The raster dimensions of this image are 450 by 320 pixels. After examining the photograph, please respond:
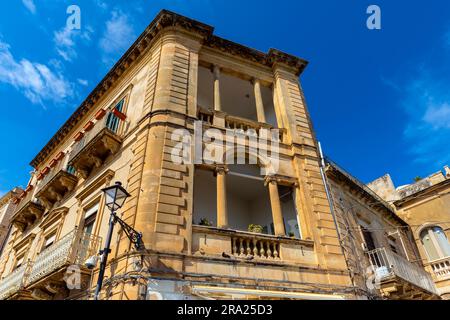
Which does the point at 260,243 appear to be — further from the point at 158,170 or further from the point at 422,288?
the point at 422,288

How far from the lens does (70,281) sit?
8.06m

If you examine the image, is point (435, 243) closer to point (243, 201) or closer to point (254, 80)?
point (243, 201)

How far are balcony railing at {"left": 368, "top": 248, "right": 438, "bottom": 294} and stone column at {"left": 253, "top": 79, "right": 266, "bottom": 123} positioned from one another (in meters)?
6.15

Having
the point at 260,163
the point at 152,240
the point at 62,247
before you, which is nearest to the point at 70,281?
the point at 62,247

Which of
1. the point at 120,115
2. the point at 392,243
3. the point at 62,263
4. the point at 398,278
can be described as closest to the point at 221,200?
the point at 62,263

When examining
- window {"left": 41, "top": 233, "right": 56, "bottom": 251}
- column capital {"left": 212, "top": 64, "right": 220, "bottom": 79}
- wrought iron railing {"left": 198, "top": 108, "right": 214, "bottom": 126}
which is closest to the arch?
wrought iron railing {"left": 198, "top": 108, "right": 214, "bottom": 126}

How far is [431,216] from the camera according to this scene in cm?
1792

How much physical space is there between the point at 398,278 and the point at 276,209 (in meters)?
4.58

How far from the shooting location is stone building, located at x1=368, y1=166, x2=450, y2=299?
15789 mm

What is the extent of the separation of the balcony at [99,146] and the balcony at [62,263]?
3175 millimetres

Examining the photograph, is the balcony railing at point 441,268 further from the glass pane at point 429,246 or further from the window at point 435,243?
the glass pane at point 429,246

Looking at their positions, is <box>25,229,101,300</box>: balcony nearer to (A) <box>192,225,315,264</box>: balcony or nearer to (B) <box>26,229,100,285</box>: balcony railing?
(B) <box>26,229,100,285</box>: balcony railing

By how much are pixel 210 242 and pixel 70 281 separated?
370 cm

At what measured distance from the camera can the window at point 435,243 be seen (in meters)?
16.8
